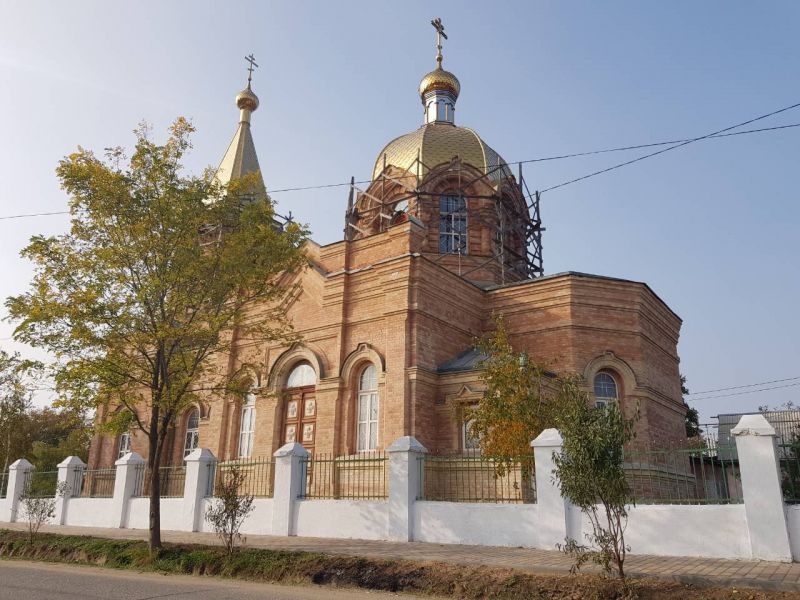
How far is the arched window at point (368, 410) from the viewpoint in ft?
53.3

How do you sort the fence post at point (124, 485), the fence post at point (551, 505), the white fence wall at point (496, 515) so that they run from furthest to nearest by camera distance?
the fence post at point (124, 485), the fence post at point (551, 505), the white fence wall at point (496, 515)

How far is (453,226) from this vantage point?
23297mm

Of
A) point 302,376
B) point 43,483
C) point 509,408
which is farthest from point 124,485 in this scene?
point 509,408

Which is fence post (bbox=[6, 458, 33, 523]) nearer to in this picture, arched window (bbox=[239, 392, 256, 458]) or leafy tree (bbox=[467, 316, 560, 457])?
arched window (bbox=[239, 392, 256, 458])

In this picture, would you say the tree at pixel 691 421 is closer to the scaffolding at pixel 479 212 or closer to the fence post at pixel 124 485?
the scaffolding at pixel 479 212

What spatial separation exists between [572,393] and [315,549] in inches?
192

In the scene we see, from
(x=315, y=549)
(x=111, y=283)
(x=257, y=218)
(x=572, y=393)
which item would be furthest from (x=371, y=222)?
(x=572, y=393)

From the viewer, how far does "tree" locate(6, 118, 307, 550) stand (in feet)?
36.3

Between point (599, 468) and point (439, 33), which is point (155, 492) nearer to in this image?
point (599, 468)

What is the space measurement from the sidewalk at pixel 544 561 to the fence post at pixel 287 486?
0.52m

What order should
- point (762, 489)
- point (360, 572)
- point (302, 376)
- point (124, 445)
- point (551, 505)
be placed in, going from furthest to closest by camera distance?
point (124, 445)
point (302, 376)
point (551, 505)
point (762, 489)
point (360, 572)

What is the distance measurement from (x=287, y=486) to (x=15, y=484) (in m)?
10.4

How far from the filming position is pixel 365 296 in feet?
57.0

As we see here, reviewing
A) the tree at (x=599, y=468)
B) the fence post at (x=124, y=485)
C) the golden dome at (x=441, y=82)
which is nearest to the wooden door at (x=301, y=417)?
the fence post at (x=124, y=485)
